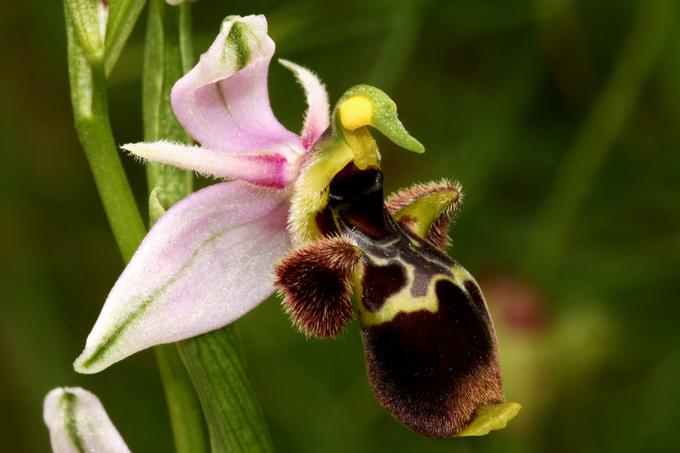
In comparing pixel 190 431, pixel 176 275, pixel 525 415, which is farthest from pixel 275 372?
pixel 176 275

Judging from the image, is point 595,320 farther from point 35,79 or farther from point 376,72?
point 35,79

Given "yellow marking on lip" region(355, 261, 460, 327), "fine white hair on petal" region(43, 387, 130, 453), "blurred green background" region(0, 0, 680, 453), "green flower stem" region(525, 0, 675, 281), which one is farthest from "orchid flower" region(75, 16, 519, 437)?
"green flower stem" region(525, 0, 675, 281)

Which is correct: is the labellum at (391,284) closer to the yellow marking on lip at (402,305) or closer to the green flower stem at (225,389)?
the yellow marking on lip at (402,305)

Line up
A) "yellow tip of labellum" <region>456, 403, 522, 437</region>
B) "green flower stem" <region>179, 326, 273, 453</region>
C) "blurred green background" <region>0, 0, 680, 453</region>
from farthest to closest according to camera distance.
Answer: "blurred green background" <region>0, 0, 680, 453</region>, "green flower stem" <region>179, 326, 273, 453</region>, "yellow tip of labellum" <region>456, 403, 522, 437</region>

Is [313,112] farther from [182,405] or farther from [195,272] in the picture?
[182,405]

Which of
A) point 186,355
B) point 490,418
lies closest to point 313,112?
point 186,355

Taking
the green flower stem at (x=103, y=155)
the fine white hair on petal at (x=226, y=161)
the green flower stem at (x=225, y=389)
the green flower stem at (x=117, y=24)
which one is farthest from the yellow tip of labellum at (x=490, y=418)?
the green flower stem at (x=117, y=24)

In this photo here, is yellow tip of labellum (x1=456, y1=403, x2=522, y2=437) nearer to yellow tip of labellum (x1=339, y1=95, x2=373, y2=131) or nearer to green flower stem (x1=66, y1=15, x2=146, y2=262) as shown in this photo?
yellow tip of labellum (x1=339, y1=95, x2=373, y2=131)
